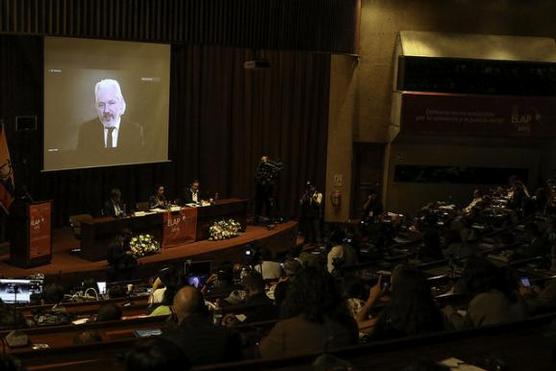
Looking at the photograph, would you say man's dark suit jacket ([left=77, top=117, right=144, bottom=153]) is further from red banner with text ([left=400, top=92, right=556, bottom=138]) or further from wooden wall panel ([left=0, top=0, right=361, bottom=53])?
red banner with text ([left=400, top=92, right=556, bottom=138])

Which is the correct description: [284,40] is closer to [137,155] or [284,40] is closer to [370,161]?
[137,155]

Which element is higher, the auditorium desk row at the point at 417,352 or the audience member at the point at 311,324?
the audience member at the point at 311,324

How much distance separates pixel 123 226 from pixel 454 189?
8.06 metres

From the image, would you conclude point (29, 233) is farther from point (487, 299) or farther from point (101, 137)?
point (487, 299)

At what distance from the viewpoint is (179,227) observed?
12602 mm

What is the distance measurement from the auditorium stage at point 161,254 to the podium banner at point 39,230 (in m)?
0.22

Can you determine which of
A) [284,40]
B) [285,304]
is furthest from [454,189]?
[285,304]

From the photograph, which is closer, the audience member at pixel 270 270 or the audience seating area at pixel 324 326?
the audience seating area at pixel 324 326

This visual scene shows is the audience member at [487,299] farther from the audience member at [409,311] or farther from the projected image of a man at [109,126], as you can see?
the projected image of a man at [109,126]

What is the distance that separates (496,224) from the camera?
12.3 metres

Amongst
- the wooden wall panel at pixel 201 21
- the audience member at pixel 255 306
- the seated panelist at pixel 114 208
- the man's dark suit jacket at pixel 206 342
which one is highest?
the wooden wall panel at pixel 201 21

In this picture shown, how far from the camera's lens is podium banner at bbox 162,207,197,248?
1234 cm

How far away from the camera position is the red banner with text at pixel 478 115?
15633mm

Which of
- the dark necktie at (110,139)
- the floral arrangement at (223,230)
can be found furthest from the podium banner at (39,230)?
the floral arrangement at (223,230)
